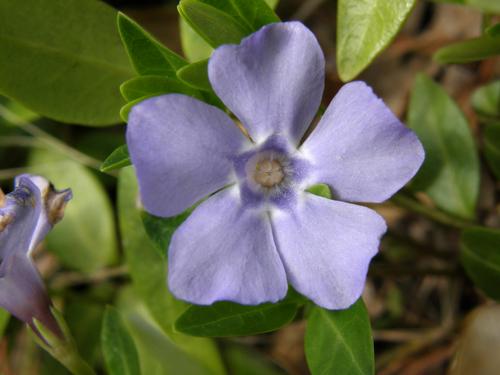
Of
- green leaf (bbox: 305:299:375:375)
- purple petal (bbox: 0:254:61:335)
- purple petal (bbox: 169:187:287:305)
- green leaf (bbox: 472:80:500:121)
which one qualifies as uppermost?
purple petal (bbox: 169:187:287:305)

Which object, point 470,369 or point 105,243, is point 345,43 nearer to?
point 470,369

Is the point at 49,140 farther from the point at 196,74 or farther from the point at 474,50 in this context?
the point at 474,50

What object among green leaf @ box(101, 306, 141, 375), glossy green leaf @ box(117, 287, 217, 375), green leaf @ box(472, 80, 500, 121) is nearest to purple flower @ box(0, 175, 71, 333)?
green leaf @ box(101, 306, 141, 375)

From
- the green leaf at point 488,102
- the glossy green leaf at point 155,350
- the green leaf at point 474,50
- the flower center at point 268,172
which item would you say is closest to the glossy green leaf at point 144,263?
the glossy green leaf at point 155,350

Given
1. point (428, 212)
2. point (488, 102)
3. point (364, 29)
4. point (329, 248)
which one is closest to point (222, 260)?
point (329, 248)

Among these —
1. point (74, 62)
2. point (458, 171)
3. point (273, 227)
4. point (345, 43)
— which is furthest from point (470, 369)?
point (74, 62)

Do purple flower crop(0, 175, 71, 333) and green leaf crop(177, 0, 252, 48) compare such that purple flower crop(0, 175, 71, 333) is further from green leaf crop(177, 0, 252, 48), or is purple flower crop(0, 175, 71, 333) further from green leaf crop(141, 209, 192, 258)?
green leaf crop(177, 0, 252, 48)

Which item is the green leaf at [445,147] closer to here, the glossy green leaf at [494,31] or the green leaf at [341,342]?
the glossy green leaf at [494,31]
